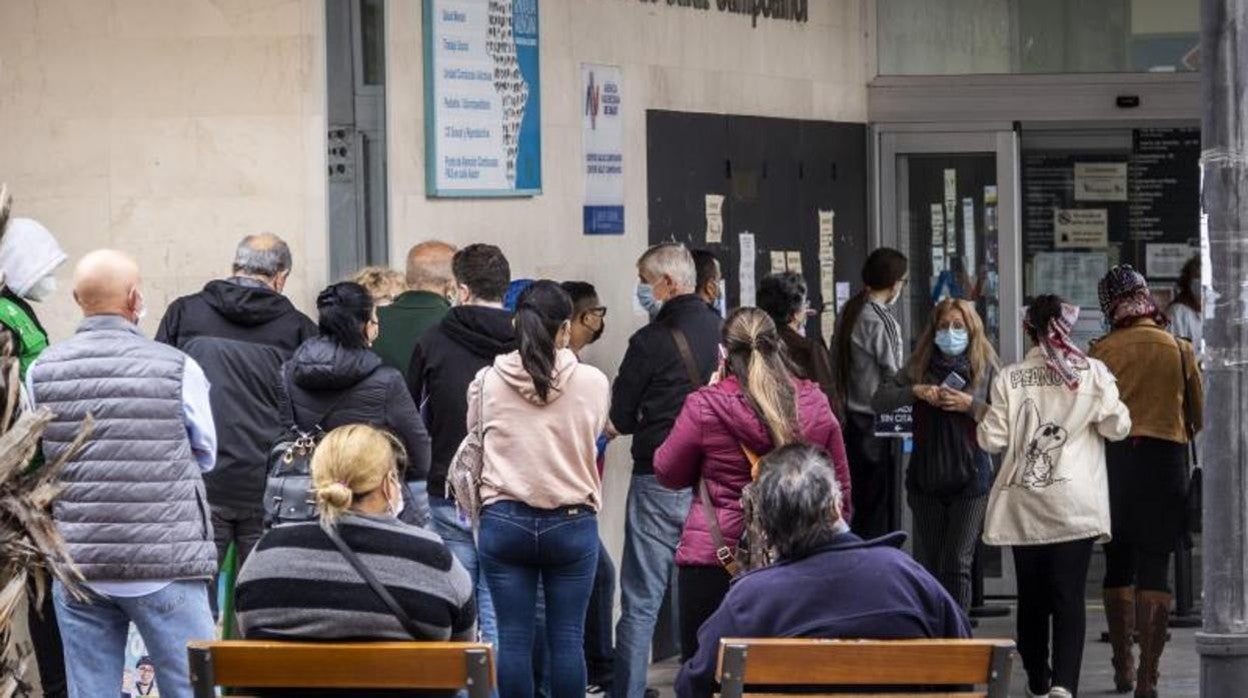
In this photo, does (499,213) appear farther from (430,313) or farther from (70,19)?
(70,19)

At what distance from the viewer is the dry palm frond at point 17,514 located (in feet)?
15.4

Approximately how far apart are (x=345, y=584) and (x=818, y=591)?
45.8 inches

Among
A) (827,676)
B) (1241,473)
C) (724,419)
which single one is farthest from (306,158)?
(827,676)

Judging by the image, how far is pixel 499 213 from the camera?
1130cm

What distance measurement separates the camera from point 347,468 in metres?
6.25

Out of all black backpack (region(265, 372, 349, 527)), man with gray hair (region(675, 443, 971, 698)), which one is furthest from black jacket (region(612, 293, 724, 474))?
man with gray hair (region(675, 443, 971, 698))

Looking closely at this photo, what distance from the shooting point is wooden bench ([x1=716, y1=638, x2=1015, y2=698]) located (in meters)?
6.14

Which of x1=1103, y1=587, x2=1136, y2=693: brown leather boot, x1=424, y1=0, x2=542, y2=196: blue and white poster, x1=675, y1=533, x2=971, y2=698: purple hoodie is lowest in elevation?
x1=1103, y1=587, x2=1136, y2=693: brown leather boot

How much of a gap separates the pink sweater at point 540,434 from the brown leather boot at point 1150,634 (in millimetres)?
3184

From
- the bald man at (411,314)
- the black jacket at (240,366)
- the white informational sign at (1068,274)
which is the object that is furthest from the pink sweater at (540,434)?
the white informational sign at (1068,274)

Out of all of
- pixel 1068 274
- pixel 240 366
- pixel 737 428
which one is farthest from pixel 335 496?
pixel 1068 274

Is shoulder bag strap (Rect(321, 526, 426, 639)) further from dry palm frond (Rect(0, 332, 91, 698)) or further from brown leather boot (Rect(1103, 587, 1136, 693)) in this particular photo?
brown leather boot (Rect(1103, 587, 1136, 693))

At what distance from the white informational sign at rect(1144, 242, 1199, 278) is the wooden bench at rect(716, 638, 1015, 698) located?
27.2 feet

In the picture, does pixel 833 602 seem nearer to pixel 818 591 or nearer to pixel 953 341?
pixel 818 591
